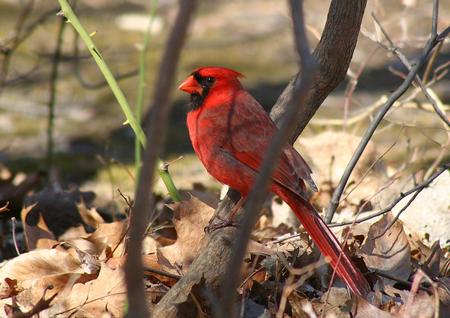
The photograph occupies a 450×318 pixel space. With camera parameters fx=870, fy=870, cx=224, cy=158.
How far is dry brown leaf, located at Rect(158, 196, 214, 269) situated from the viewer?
122 inches

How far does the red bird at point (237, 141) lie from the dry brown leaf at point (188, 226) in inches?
5.7

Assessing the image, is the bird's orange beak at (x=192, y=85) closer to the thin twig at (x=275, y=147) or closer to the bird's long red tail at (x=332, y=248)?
the bird's long red tail at (x=332, y=248)

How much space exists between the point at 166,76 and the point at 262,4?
7.56m

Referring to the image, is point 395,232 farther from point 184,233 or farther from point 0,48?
point 0,48

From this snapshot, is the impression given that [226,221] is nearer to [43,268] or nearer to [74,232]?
[43,268]

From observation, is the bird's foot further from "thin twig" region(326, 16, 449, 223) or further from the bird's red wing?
"thin twig" region(326, 16, 449, 223)

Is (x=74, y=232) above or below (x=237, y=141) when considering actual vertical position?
below

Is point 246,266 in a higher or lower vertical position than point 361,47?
higher

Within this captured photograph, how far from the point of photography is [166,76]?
4.92 feet

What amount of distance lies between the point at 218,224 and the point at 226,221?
0.12ft

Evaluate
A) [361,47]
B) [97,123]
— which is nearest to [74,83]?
A: [97,123]

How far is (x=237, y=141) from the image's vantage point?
10.8 feet

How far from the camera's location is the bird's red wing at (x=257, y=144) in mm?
3152

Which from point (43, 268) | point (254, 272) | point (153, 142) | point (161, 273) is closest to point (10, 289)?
point (43, 268)
